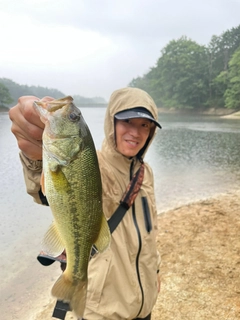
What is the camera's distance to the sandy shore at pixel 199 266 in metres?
3.60

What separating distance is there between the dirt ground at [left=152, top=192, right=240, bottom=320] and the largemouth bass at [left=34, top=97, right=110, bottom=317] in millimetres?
2501

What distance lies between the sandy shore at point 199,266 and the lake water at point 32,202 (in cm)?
71

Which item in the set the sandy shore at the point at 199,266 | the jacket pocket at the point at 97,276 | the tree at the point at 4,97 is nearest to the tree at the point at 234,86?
the tree at the point at 4,97

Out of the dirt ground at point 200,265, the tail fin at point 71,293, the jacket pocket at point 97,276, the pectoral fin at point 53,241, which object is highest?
the pectoral fin at point 53,241

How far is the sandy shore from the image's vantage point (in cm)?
360

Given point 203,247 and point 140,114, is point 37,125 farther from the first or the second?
point 203,247

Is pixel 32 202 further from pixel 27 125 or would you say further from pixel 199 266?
pixel 27 125

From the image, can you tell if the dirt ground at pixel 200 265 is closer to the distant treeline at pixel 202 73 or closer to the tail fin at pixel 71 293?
the tail fin at pixel 71 293

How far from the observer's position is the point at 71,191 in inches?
55.5

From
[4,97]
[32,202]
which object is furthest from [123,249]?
[4,97]

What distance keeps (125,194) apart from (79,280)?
0.83 meters

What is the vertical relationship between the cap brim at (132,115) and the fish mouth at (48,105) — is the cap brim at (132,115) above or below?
below

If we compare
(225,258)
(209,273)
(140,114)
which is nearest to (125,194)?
(140,114)

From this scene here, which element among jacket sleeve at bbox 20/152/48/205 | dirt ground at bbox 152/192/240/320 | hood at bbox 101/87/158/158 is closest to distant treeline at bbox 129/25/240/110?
dirt ground at bbox 152/192/240/320
